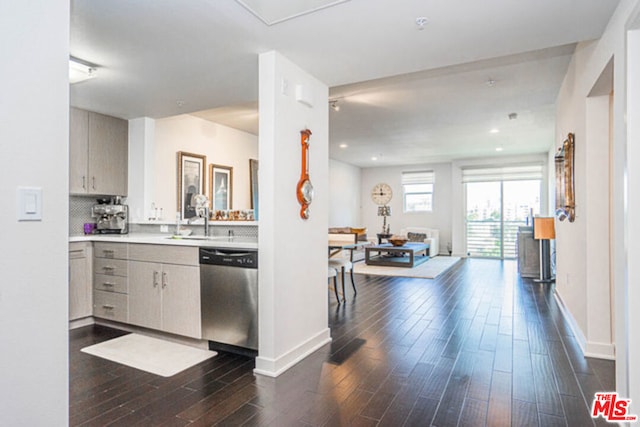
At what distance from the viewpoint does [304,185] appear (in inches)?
118

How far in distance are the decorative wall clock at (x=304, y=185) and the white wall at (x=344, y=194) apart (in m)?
6.80

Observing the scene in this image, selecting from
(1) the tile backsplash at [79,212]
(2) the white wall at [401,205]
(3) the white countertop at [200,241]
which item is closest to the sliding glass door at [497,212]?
(2) the white wall at [401,205]

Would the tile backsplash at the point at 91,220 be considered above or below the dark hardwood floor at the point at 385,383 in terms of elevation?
above

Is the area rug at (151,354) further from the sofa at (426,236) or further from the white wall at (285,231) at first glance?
the sofa at (426,236)

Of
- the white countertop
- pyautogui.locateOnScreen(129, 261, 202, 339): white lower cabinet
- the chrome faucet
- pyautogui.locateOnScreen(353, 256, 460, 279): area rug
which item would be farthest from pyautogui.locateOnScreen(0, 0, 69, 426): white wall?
pyautogui.locateOnScreen(353, 256, 460, 279): area rug

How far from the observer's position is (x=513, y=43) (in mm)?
2592

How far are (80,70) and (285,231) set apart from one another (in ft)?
7.00

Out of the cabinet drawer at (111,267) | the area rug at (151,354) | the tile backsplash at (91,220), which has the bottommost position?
the area rug at (151,354)

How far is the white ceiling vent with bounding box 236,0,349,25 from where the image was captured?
2117 mm

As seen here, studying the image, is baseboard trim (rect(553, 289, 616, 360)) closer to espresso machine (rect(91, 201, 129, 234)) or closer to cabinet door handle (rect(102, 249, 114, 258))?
cabinet door handle (rect(102, 249, 114, 258))

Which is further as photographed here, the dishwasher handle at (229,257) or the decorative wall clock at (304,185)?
the decorative wall clock at (304,185)

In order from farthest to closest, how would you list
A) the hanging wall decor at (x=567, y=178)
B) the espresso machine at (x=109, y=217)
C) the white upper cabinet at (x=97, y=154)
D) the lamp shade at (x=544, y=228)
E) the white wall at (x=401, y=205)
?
the white wall at (x=401, y=205)
the lamp shade at (x=544, y=228)
the espresso machine at (x=109, y=217)
the white upper cabinet at (x=97, y=154)
the hanging wall decor at (x=567, y=178)

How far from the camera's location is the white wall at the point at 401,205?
10.7 m

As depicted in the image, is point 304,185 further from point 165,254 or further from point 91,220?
point 91,220
